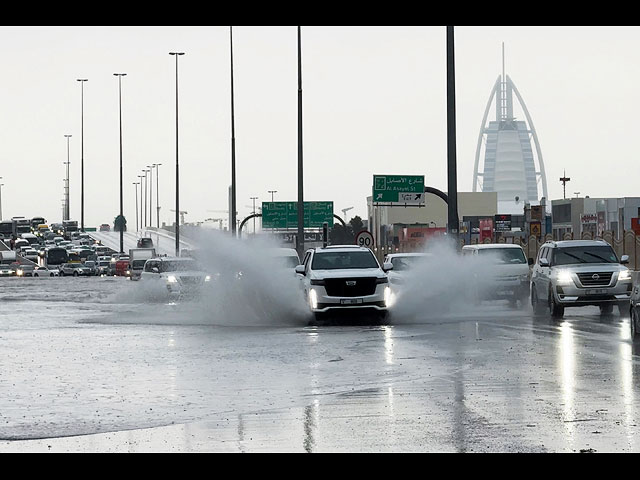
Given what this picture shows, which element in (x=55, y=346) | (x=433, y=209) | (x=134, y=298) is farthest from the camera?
(x=433, y=209)

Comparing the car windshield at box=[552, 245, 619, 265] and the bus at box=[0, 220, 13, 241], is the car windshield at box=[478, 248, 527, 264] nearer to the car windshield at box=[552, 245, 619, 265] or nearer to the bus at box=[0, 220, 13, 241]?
the car windshield at box=[552, 245, 619, 265]

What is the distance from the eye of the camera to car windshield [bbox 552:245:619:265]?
3278 centimetres

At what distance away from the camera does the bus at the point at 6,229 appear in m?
184

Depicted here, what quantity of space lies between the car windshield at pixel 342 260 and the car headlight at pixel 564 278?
4.36m

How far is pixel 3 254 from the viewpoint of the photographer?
403 feet

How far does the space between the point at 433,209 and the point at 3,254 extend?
87.7m

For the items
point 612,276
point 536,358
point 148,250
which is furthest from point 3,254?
point 536,358

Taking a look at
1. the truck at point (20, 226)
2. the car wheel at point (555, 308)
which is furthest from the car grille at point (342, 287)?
the truck at point (20, 226)

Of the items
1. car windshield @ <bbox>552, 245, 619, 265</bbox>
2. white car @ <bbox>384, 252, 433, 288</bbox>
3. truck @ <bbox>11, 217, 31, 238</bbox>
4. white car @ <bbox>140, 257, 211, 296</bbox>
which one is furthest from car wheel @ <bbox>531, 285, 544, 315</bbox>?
truck @ <bbox>11, 217, 31, 238</bbox>

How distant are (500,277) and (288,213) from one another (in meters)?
46.7

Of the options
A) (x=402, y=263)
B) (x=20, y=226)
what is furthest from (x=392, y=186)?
(x=20, y=226)
